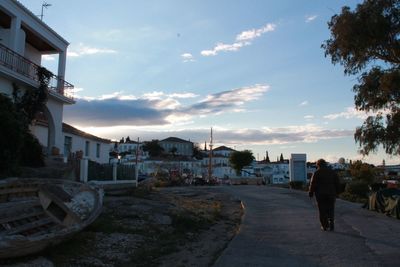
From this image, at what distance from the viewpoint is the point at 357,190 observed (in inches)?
1115

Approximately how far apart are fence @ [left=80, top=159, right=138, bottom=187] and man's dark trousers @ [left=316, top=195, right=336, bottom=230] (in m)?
15.1

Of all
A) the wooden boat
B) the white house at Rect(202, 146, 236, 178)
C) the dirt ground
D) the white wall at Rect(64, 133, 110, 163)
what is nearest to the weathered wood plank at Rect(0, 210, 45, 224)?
the wooden boat

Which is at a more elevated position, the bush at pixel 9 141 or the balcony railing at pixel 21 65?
the balcony railing at pixel 21 65

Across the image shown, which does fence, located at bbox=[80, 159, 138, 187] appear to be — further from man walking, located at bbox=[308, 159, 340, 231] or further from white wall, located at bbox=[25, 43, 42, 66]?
man walking, located at bbox=[308, 159, 340, 231]

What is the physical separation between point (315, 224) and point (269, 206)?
6504 mm

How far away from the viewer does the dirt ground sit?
920cm

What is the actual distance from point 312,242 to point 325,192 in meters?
1.85

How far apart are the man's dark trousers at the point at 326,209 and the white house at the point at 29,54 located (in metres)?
15.3

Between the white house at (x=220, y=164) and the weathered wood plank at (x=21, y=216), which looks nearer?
the weathered wood plank at (x=21, y=216)

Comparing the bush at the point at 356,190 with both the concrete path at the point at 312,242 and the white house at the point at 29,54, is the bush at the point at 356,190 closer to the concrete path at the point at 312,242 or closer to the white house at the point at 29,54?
the concrete path at the point at 312,242

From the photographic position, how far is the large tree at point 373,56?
2614 cm

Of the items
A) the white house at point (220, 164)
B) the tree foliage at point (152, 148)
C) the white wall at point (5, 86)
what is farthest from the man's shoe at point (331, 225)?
the tree foliage at point (152, 148)

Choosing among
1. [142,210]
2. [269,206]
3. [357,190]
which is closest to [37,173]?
[142,210]

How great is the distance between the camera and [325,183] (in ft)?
42.2
